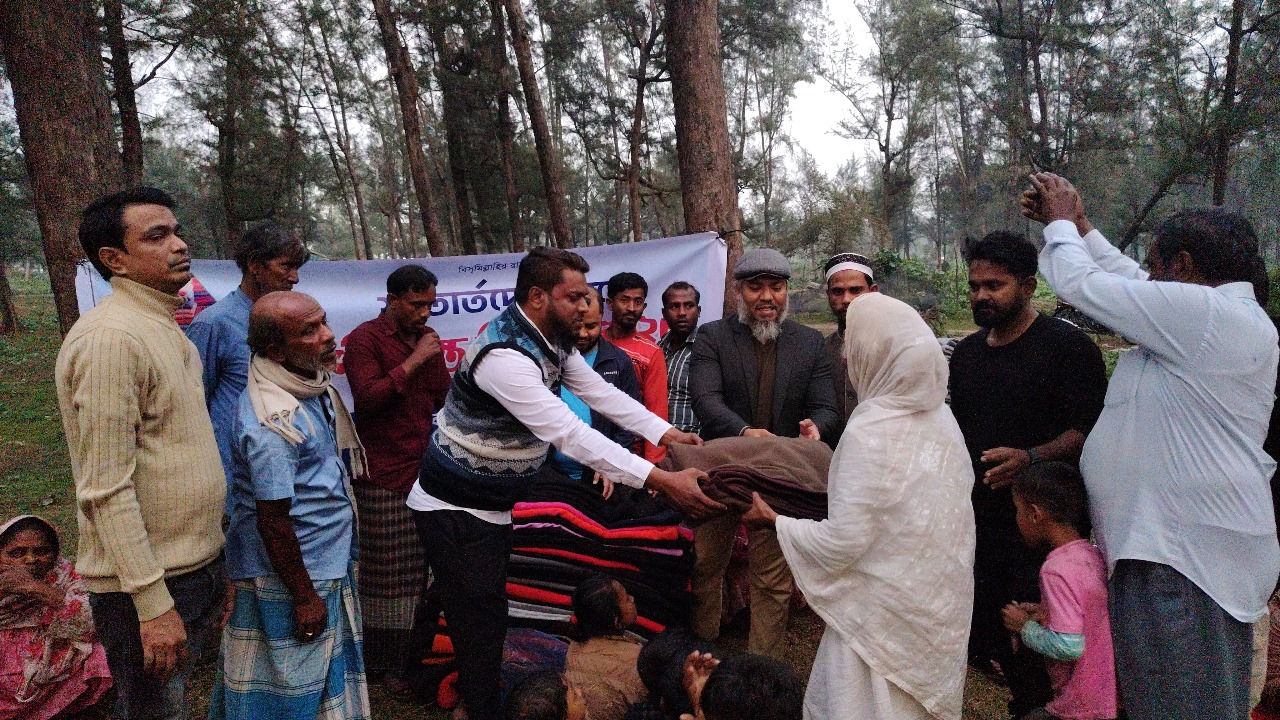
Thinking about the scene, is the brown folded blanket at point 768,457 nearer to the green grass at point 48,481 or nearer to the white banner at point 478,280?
the green grass at point 48,481

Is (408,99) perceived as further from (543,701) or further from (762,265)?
(543,701)

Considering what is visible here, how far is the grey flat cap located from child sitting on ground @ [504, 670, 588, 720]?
7.04ft

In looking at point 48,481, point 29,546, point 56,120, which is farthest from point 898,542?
point 48,481

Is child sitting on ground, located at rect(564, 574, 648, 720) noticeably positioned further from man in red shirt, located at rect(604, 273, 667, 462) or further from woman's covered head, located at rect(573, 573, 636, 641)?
man in red shirt, located at rect(604, 273, 667, 462)

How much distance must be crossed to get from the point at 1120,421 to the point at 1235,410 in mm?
294

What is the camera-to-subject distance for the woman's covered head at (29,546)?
2568mm

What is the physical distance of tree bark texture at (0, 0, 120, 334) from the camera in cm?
352

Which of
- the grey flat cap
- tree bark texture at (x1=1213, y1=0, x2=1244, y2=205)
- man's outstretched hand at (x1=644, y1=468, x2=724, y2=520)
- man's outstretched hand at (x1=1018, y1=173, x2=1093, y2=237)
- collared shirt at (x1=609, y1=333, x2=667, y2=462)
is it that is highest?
tree bark texture at (x1=1213, y1=0, x2=1244, y2=205)

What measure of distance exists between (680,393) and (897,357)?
206 centimetres

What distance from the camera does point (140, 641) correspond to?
6.83ft

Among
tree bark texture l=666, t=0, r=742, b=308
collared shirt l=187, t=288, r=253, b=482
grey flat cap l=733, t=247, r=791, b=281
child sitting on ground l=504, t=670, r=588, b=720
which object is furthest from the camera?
tree bark texture l=666, t=0, r=742, b=308

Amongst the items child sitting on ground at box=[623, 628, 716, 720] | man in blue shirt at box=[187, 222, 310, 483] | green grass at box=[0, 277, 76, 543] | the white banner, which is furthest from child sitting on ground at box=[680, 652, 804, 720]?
green grass at box=[0, 277, 76, 543]

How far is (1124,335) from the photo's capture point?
2146 mm

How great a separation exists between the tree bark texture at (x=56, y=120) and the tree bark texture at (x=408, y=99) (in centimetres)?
780
